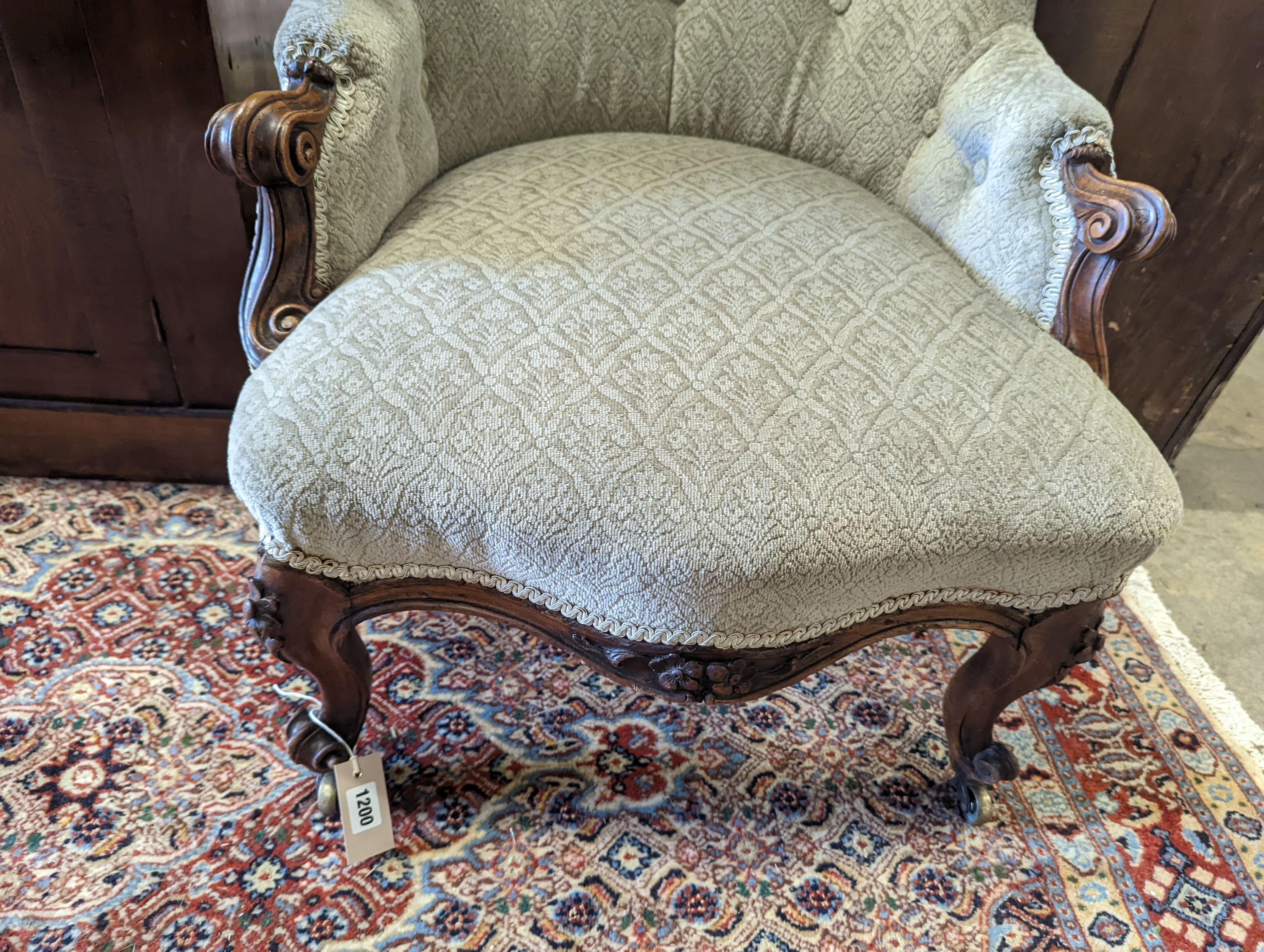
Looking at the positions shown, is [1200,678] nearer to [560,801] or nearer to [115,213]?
[560,801]

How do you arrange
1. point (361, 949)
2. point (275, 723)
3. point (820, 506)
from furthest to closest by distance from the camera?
point (275, 723)
point (361, 949)
point (820, 506)

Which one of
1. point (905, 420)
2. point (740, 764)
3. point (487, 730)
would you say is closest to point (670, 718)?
point (740, 764)

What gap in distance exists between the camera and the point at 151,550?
1.04 metres

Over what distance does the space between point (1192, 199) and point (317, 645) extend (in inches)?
44.5

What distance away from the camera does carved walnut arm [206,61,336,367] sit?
1.81 ft

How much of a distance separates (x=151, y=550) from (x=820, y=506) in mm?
894

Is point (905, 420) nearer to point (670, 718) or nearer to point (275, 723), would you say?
point (670, 718)

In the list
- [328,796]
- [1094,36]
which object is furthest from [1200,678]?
[328,796]

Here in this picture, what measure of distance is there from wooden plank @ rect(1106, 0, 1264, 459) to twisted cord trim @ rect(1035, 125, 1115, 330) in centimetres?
41

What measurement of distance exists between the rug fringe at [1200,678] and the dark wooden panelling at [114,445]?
3.96 ft

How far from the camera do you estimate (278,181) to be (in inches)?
22.7

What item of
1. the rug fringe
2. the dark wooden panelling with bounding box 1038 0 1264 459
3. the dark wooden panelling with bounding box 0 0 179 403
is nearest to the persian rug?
the rug fringe

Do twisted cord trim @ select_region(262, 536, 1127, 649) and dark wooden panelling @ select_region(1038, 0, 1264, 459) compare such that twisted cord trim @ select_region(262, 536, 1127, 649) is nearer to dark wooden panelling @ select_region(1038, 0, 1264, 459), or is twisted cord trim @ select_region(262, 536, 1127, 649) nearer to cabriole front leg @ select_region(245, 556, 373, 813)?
cabriole front leg @ select_region(245, 556, 373, 813)

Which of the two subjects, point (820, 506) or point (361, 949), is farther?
point (361, 949)
